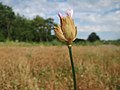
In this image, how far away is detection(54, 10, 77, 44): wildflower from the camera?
84 cm

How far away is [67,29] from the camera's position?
86cm

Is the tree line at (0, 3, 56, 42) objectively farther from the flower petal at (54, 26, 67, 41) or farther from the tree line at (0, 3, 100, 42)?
the flower petal at (54, 26, 67, 41)

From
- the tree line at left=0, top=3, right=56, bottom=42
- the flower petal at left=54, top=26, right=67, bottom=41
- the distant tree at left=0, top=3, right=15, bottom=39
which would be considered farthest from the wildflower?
the distant tree at left=0, top=3, right=15, bottom=39

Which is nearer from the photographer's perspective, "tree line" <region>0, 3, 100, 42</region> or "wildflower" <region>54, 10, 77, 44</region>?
"wildflower" <region>54, 10, 77, 44</region>

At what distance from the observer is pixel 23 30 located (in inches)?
2203

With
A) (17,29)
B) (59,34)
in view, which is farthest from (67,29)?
(17,29)

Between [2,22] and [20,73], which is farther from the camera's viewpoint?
[2,22]

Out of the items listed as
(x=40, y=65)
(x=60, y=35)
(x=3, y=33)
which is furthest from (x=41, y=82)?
(x=3, y=33)

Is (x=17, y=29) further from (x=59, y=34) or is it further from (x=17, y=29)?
(x=59, y=34)

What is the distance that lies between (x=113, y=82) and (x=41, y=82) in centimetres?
116

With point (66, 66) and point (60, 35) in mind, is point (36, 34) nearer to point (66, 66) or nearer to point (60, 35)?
point (66, 66)

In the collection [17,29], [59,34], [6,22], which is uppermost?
[6,22]

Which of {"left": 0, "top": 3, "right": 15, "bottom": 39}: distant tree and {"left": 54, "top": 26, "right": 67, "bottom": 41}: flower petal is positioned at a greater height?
{"left": 0, "top": 3, "right": 15, "bottom": 39}: distant tree

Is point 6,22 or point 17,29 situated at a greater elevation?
point 6,22
